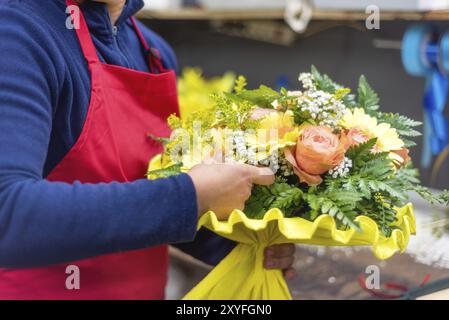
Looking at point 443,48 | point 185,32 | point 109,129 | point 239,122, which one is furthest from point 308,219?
point 185,32

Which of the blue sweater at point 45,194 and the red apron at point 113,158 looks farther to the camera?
the red apron at point 113,158

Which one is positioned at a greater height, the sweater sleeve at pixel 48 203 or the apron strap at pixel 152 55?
the apron strap at pixel 152 55

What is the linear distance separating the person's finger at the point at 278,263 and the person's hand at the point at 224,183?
227 mm

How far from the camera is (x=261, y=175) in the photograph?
0.97 meters

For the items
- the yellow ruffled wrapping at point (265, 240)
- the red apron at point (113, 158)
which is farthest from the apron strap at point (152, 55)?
the yellow ruffled wrapping at point (265, 240)

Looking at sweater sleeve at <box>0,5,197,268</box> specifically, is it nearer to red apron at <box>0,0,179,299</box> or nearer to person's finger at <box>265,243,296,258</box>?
red apron at <box>0,0,179,299</box>

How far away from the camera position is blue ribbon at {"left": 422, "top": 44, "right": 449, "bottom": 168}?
1.91 metres

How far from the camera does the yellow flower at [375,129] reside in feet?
3.44

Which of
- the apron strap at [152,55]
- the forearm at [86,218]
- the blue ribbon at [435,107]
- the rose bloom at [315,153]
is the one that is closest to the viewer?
the forearm at [86,218]

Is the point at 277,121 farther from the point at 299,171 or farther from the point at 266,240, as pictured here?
the point at 266,240

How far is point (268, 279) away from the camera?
1146 mm

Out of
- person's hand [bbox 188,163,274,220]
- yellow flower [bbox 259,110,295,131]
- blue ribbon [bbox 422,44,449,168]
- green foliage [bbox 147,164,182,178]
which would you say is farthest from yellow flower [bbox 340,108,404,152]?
blue ribbon [bbox 422,44,449,168]

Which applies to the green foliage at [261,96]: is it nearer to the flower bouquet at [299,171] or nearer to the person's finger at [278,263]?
the flower bouquet at [299,171]

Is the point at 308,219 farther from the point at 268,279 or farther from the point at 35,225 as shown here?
the point at 35,225
